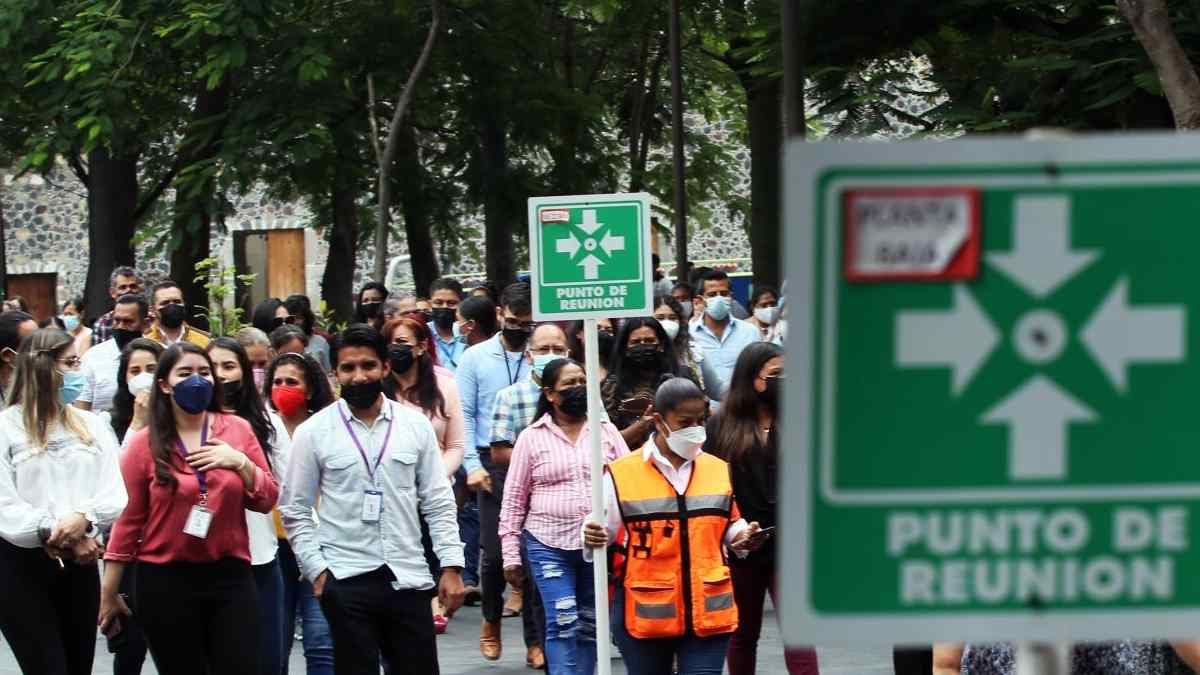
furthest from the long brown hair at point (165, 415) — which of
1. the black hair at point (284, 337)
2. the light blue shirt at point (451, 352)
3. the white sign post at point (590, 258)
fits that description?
the light blue shirt at point (451, 352)

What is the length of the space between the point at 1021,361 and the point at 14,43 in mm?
22866

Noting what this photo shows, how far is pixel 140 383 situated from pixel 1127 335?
7.56 meters

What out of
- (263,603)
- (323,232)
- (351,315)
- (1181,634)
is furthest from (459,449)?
(351,315)

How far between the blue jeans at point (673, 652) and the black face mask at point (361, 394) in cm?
121

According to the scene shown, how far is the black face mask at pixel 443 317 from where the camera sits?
51.6ft

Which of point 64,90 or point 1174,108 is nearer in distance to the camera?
point 1174,108

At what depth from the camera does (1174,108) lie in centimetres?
1164

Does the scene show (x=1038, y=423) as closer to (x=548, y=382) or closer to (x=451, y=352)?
(x=548, y=382)

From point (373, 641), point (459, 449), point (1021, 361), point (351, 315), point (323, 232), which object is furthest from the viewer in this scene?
point (351, 315)

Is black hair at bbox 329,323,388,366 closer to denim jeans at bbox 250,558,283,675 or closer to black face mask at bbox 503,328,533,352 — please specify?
denim jeans at bbox 250,558,283,675

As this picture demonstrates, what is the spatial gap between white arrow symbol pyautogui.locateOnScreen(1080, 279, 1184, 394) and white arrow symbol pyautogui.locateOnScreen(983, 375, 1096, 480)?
0.07 m

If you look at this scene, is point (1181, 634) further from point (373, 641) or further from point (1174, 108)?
point (1174, 108)

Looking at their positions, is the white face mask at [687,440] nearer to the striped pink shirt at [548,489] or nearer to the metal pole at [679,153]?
the striped pink shirt at [548,489]

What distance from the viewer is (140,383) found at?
994cm
